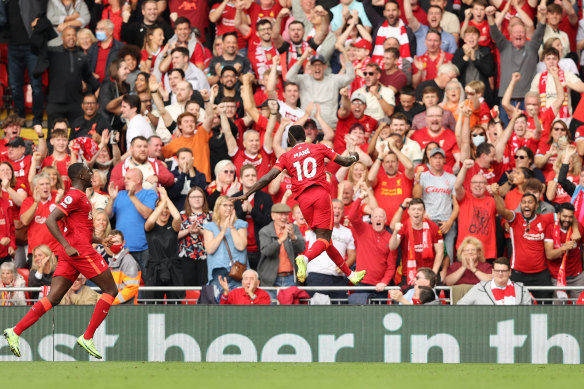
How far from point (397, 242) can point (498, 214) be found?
1.84m

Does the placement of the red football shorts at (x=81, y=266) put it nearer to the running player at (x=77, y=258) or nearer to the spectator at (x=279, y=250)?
the running player at (x=77, y=258)

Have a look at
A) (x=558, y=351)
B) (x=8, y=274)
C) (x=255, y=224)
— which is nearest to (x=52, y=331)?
(x=8, y=274)

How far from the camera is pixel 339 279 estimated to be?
15.2m

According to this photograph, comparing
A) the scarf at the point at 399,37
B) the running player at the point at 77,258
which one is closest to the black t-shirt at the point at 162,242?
the running player at the point at 77,258

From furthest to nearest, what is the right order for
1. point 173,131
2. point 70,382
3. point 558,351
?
point 173,131, point 558,351, point 70,382

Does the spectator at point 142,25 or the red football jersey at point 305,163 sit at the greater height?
the spectator at point 142,25

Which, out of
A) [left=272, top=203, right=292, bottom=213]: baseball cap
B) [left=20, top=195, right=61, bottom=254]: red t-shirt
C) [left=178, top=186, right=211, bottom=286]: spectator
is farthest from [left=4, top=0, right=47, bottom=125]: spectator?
[left=272, top=203, right=292, bottom=213]: baseball cap

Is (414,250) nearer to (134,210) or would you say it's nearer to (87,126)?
(134,210)

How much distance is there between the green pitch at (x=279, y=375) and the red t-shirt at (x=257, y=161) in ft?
16.4

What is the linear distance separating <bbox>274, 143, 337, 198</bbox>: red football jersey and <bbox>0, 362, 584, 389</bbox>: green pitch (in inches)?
84.5

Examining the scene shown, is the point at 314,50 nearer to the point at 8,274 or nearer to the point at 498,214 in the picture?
the point at 498,214

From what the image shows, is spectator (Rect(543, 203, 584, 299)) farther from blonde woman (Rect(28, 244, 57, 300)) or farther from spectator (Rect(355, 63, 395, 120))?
blonde woman (Rect(28, 244, 57, 300))

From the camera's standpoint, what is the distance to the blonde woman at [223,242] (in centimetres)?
1508

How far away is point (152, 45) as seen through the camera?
19.6 m
